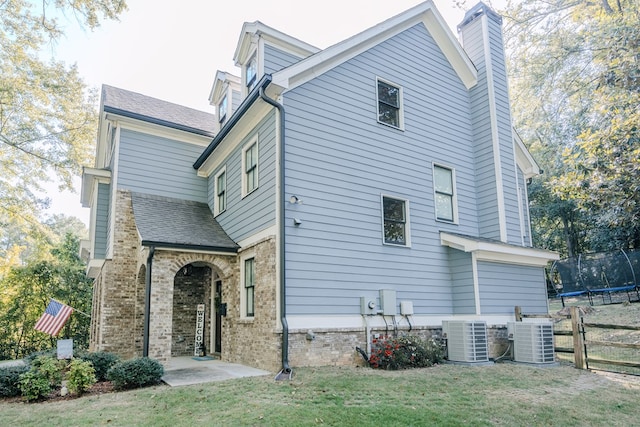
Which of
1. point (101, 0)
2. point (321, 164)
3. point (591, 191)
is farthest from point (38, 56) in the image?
point (591, 191)

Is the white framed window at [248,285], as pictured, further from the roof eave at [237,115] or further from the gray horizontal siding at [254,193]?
the roof eave at [237,115]

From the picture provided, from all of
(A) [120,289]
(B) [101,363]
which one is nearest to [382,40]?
(A) [120,289]

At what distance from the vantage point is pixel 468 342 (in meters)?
9.19

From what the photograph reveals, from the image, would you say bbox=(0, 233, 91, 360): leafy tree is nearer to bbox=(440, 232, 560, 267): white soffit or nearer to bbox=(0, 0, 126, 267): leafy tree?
bbox=(0, 0, 126, 267): leafy tree

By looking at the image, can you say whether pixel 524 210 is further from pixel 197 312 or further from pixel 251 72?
pixel 197 312

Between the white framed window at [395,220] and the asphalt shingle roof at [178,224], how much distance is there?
359 centimetres

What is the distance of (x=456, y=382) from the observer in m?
7.16

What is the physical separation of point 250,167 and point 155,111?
562 cm

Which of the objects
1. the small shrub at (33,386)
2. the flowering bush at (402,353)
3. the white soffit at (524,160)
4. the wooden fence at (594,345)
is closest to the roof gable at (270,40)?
the flowering bush at (402,353)

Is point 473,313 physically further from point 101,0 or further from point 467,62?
point 101,0

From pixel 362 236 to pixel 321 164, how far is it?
180 centimetres

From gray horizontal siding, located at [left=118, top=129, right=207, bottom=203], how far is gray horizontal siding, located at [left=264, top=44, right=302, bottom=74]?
15.5ft

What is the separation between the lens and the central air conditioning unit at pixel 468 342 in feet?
30.1

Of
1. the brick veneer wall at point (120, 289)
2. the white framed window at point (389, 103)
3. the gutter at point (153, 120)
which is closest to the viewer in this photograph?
the white framed window at point (389, 103)
